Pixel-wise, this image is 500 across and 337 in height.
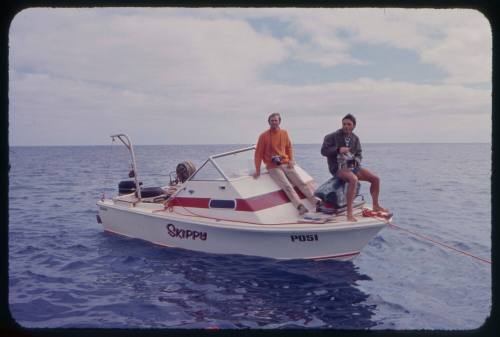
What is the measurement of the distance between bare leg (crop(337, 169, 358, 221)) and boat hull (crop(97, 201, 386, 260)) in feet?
0.74

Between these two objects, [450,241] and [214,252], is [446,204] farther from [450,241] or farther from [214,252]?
[214,252]

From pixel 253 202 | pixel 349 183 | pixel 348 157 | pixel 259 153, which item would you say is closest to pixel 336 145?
pixel 348 157

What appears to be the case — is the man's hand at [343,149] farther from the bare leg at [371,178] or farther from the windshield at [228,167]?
the windshield at [228,167]

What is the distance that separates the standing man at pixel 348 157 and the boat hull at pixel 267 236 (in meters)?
0.40

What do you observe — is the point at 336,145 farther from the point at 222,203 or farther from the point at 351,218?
the point at 222,203

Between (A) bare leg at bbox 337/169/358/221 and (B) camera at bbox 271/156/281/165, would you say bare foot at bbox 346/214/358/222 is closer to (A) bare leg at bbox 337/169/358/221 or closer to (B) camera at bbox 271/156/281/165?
(A) bare leg at bbox 337/169/358/221

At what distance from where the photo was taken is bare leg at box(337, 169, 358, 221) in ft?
22.4

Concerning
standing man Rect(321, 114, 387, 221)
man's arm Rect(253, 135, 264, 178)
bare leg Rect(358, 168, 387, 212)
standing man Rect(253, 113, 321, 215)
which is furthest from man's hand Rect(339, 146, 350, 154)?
man's arm Rect(253, 135, 264, 178)

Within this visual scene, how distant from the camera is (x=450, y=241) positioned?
11.9 m

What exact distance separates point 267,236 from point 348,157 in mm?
1975

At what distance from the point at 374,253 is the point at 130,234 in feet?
18.6

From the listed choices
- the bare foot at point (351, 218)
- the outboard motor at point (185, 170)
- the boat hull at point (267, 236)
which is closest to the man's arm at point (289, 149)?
the boat hull at point (267, 236)

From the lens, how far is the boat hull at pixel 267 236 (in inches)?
272

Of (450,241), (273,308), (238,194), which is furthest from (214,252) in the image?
(450,241)
